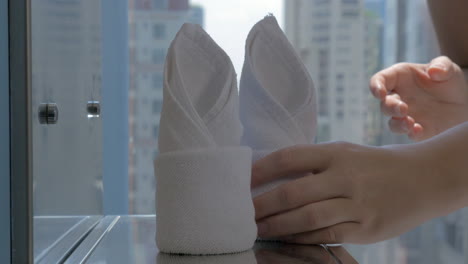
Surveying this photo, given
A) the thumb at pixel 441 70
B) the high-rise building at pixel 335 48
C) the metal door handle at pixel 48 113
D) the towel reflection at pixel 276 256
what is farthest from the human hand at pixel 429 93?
the high-rise building at pixel 335 48

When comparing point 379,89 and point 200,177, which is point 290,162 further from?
point 379,89

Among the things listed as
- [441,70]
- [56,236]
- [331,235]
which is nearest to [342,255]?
[331,235]

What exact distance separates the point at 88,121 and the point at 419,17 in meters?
2.55

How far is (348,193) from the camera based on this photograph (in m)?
0.49

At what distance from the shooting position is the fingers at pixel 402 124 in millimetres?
870

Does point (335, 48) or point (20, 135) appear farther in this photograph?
point (335, 48)

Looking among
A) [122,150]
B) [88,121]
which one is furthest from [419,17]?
[88,121]

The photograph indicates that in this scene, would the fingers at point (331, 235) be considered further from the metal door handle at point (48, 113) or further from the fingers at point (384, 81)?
the fingers at point (384, 81)

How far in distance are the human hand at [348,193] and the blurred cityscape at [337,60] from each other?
2424 millimetres

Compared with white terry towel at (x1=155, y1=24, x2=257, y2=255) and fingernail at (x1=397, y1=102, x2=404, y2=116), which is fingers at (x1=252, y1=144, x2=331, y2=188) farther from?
fingernail at (x1=397, y1=102, x2=404, y2=116)

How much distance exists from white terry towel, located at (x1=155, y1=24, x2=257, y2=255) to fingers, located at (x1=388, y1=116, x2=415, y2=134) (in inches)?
19.2

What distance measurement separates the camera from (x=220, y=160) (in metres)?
0.42

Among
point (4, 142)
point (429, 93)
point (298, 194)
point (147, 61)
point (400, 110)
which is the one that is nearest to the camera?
point (4, 142)

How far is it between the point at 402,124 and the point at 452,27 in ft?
0.66
